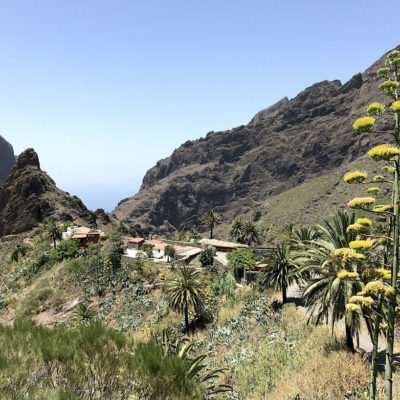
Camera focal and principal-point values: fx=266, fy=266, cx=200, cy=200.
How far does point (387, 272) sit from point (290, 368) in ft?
31.0

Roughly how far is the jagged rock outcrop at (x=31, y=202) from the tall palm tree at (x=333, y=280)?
98879 mm

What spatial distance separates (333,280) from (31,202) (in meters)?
114

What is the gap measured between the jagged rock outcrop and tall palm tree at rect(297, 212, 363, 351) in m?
98.9

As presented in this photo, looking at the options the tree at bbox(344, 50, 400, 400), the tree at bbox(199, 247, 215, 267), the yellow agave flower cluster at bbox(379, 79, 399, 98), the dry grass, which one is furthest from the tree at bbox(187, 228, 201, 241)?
the yellow agave flower cluster at bbox(379, 79, 399, 98)

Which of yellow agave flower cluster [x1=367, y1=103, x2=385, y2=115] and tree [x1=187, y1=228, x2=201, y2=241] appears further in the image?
tree [x1=187, y1=228, x2=201, y2=241]

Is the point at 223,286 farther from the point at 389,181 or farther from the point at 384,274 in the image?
the point at 389,181

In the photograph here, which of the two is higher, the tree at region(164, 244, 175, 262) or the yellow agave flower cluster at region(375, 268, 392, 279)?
the yellow agave flower cluster at region(375, 268, 392, 279)

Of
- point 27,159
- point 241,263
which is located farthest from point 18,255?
point 27,159

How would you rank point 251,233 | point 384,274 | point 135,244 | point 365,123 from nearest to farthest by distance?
point 365,123 → point 384,274 → point 135,244 → point 251,233

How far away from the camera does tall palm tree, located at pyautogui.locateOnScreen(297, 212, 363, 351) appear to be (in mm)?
11875

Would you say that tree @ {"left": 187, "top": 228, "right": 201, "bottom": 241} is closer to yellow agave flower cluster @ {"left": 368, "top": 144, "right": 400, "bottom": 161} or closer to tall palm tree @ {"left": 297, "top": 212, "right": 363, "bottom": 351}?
tall palm tree @ {"left": 297, "top": 212, "right": 363, "bottom": 351}

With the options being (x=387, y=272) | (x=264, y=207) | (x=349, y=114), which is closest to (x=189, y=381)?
(x=387, y=272)

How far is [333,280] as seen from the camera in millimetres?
12797

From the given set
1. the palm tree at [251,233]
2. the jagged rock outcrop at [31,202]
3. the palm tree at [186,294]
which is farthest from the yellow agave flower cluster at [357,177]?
the jagged rock outcrop at [31,202]
